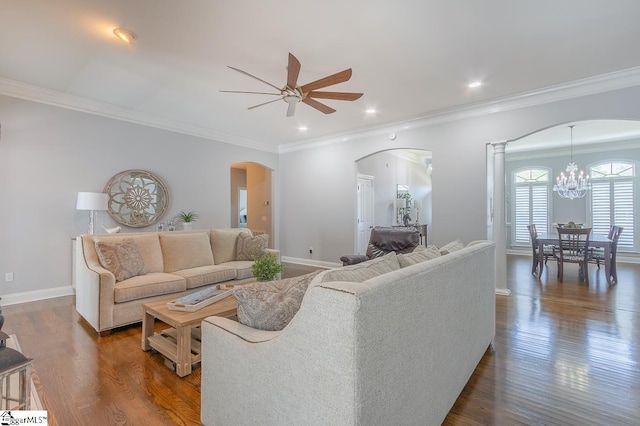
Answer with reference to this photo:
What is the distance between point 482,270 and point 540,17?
229 centimetres

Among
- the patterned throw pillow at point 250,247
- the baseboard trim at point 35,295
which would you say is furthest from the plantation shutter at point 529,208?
the baseboard trim at point 35,295

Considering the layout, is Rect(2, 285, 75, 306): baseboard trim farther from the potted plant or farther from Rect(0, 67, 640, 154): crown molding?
Rect(0, 67, 640, 154): crown molding

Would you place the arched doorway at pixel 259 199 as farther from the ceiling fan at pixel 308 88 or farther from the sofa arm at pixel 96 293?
the ceiling fan at pixel 308 88

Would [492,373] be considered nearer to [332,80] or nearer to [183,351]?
[183,351]

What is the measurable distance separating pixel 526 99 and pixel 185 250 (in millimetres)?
5387

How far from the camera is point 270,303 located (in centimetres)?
147

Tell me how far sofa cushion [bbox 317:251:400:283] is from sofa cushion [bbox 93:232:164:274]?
3254mm

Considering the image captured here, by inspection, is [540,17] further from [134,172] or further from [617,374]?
[134,172]

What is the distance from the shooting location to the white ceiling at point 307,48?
8.32ft

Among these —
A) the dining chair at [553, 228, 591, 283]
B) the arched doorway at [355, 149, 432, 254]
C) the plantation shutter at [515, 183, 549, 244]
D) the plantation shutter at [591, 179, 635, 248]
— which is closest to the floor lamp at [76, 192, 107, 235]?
the arched doorway at [355, 149, 432, 254]

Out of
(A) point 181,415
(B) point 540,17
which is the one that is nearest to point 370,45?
(B) point 540,17

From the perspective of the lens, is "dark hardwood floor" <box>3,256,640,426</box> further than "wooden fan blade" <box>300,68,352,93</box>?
No

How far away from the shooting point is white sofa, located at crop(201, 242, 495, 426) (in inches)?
39.6

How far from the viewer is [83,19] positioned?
2670 millimetres
